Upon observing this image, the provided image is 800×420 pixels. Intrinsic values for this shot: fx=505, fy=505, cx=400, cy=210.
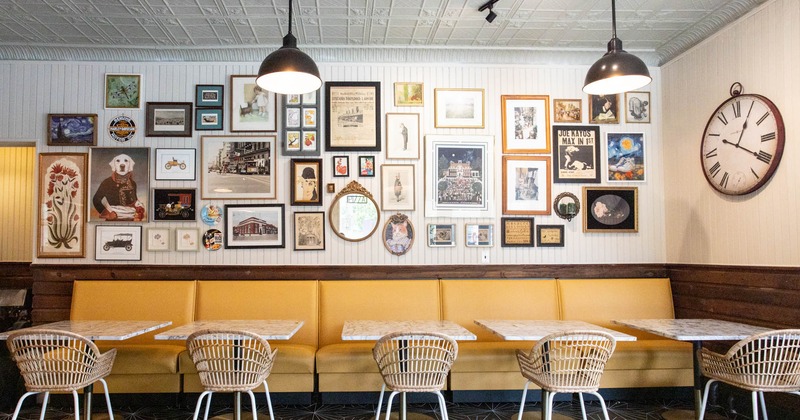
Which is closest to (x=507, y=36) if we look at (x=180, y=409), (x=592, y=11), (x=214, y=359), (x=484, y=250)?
(x=592, y=11)

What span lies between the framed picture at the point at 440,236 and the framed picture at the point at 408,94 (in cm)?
135

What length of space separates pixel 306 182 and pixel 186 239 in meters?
1.40

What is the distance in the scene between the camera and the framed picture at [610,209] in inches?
218

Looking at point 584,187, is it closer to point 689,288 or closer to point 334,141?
point 689,288

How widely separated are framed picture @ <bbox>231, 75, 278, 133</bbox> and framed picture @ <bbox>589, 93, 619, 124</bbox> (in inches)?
137

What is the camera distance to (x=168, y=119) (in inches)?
213

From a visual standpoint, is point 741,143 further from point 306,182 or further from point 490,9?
point 306,182

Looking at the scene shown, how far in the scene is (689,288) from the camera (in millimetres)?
5227

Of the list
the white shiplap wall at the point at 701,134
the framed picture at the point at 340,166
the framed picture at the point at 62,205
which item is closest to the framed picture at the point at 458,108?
the framed picture at the point at 340,166

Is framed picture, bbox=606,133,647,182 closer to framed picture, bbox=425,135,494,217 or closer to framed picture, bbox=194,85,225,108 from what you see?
framed picture, bbox=425,135,494,217

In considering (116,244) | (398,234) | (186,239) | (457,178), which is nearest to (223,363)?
(186,239)

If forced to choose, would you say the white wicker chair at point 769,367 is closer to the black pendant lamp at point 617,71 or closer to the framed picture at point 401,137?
the black pendant lamp at point 617,71

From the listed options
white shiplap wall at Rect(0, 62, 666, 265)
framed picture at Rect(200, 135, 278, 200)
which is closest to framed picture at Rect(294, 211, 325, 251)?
white shiplap wall at Rect(0, 62, 666, 265)

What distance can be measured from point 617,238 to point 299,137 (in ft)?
12.0
